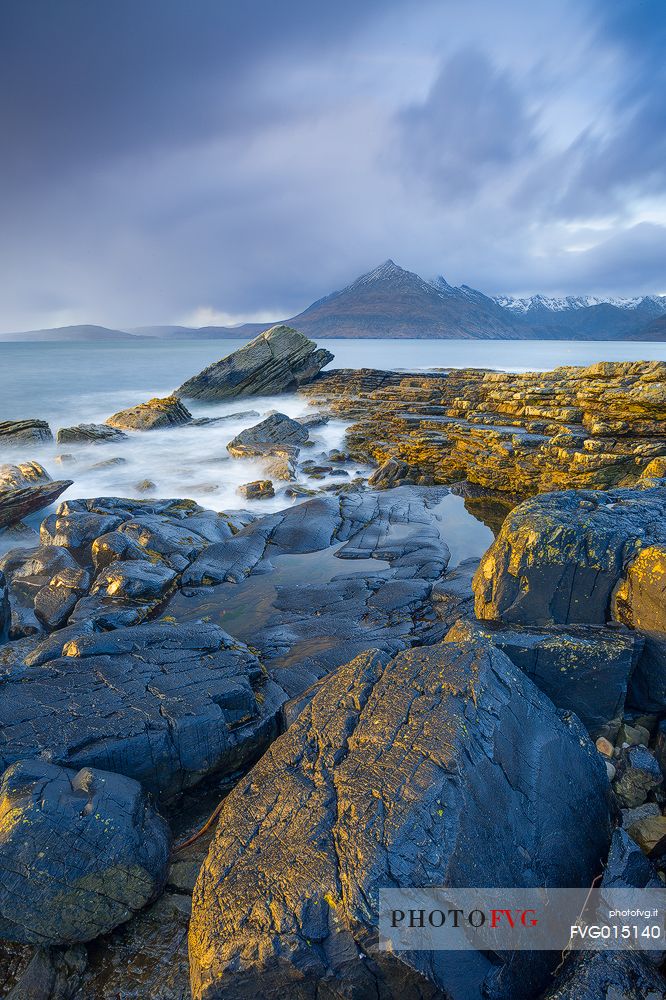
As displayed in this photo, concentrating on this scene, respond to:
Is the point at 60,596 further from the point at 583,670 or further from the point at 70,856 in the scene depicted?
the point at 583,670

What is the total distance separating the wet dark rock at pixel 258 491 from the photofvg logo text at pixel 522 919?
15843mm

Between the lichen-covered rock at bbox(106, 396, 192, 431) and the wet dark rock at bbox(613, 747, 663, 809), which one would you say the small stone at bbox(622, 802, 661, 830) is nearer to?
the wet dark rock at bbox(613, 747, 663, 809)

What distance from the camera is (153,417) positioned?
33.9 m

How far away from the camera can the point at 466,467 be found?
20656 mm

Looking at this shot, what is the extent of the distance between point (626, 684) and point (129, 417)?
34684mm

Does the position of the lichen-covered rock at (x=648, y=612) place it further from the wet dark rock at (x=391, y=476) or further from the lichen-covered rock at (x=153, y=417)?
the lichen-covered rock at (x=153, y=417)

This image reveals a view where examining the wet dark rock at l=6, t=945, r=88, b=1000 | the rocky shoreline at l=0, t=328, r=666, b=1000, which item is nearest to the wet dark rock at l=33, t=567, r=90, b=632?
the rocky shoreline at l=0, t=328, r=666, b=1000

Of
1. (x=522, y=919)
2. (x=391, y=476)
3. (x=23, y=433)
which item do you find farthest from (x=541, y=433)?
(x=23, y=433)

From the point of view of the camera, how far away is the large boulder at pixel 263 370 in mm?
47656

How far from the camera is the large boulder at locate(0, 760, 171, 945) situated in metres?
3.71

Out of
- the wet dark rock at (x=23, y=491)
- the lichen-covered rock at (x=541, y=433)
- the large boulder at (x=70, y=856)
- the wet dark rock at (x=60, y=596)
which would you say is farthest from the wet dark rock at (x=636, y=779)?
the wet dark rock at (x=23, y=491)

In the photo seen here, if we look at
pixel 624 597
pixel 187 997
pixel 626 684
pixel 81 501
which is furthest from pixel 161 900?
pixel 81 501

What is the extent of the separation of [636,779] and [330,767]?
280 cm

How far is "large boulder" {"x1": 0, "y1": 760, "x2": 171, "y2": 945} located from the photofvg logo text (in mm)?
2308
